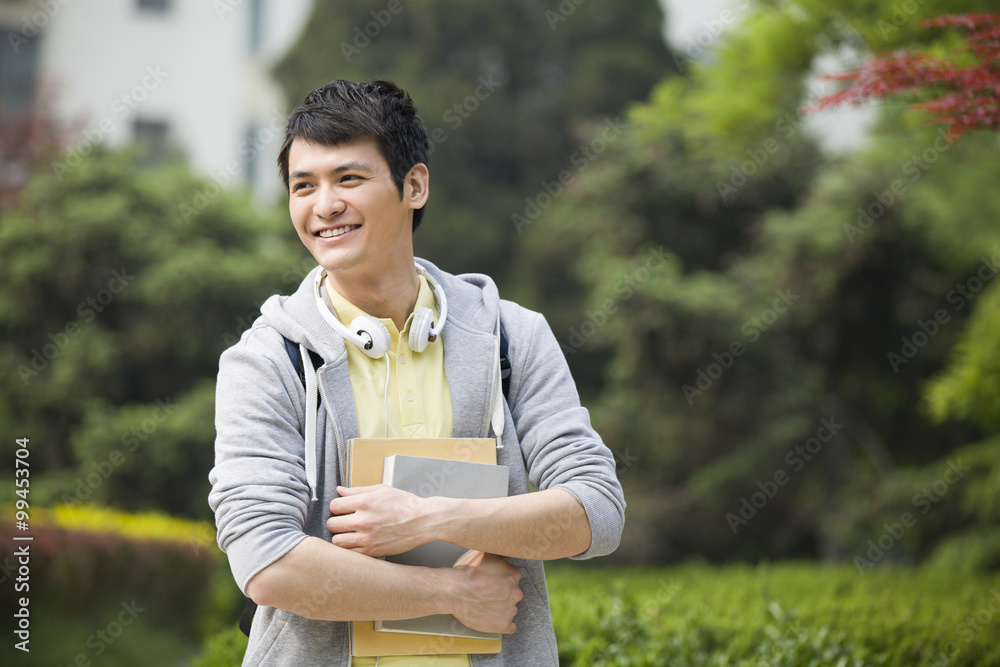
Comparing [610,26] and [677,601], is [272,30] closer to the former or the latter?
[610,26]

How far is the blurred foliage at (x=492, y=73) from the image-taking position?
13.4 meters

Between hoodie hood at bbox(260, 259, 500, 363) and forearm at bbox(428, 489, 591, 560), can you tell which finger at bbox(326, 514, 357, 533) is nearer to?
forearm at bbox(428, 489, 591, 560)

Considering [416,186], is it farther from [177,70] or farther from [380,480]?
[177,70]

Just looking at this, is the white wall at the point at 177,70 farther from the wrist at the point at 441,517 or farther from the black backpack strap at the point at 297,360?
the wrist at the point at 441,517

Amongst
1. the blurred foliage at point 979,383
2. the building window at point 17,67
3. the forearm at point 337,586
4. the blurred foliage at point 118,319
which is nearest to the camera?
the forearm at point 337,586

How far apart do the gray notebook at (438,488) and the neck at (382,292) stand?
319mm

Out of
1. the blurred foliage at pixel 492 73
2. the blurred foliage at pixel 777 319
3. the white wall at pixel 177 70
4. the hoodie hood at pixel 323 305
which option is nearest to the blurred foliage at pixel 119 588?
the hoodie hood at pixel 323 305

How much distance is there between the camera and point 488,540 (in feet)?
5.04

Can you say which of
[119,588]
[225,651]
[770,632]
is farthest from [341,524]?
[119,588]

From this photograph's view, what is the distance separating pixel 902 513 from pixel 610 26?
28.8 feet

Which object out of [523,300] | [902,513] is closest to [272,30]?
[523,300]

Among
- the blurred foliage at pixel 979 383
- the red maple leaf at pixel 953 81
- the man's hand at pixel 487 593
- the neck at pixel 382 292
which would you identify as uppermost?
the red maple leaf at pixel 953 81

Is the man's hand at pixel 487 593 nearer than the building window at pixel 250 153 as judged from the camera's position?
Yes

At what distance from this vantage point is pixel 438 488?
1574mm
